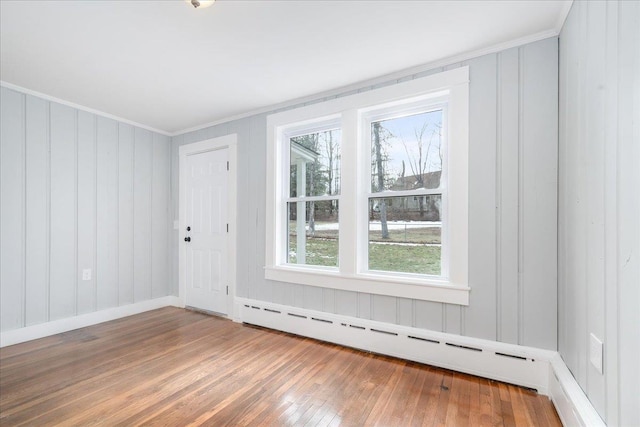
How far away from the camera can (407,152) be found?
8.38 feet

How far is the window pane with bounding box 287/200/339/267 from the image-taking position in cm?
293

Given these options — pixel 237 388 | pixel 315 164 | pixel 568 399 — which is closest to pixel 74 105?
pixel 315 164

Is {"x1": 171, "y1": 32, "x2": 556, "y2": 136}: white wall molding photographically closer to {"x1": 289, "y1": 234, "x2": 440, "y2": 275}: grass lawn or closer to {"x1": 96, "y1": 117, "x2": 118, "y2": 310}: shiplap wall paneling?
{"x1": 96, "y1": 117, "x2": 118, "y2": 310}: shiplap wall paneling

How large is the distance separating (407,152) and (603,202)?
1.46m

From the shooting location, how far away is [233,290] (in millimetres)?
3471

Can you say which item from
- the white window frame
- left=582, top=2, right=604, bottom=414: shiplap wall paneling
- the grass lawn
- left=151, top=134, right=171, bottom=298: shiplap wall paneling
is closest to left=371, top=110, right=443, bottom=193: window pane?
the white window frame

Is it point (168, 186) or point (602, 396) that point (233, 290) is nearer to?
point (168, 186)

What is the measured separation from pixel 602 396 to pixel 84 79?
4141 millimetres

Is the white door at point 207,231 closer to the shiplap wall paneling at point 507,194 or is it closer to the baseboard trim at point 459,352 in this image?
the baseboard trim at point 459,352

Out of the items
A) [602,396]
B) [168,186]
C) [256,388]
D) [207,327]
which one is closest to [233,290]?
[207,327]

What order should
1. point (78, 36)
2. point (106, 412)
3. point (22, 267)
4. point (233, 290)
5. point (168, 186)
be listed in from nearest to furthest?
point (106, 412), point (78, 36), point (22, 267), point (233, 290), point (168, 186)

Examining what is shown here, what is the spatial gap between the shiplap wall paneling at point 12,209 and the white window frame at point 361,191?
92.8 inches

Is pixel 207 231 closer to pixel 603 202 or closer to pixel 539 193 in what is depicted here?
pixel 539 193

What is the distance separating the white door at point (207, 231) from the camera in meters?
3.64
